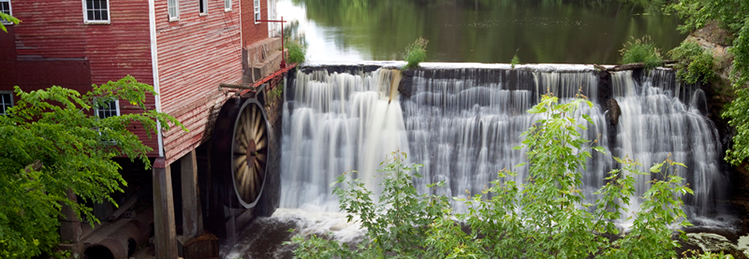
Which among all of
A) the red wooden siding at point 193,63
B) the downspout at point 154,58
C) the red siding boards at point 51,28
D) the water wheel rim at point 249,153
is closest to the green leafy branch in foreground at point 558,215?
the downspout at point 154,58

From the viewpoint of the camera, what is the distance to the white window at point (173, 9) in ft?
42.5

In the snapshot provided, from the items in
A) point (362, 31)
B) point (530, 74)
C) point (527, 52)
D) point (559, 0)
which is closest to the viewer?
point (530, 74)

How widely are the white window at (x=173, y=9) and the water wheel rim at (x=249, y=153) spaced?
9.44 feet

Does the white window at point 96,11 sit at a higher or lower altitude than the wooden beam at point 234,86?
higher

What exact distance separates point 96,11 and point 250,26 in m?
5.88

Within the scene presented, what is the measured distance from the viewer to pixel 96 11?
12.2 meters

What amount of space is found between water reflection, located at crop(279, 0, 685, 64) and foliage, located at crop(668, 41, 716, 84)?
5.35 meters

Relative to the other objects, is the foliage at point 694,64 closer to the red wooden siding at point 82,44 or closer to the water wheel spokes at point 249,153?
the water wheel spokes at point 249,153

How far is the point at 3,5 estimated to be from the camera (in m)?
12.5

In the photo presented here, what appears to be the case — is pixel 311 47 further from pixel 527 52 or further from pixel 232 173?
pixel 232 173

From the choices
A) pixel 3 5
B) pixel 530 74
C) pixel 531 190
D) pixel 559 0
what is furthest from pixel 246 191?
pixel 559 0

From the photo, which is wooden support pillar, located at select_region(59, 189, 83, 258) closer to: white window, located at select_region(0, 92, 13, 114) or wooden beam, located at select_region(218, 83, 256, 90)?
white window, located at select_region(0, 92, 13, 114)

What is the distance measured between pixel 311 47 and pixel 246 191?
39.0ft

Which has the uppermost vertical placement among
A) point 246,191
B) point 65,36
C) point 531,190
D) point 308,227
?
point 65,36
